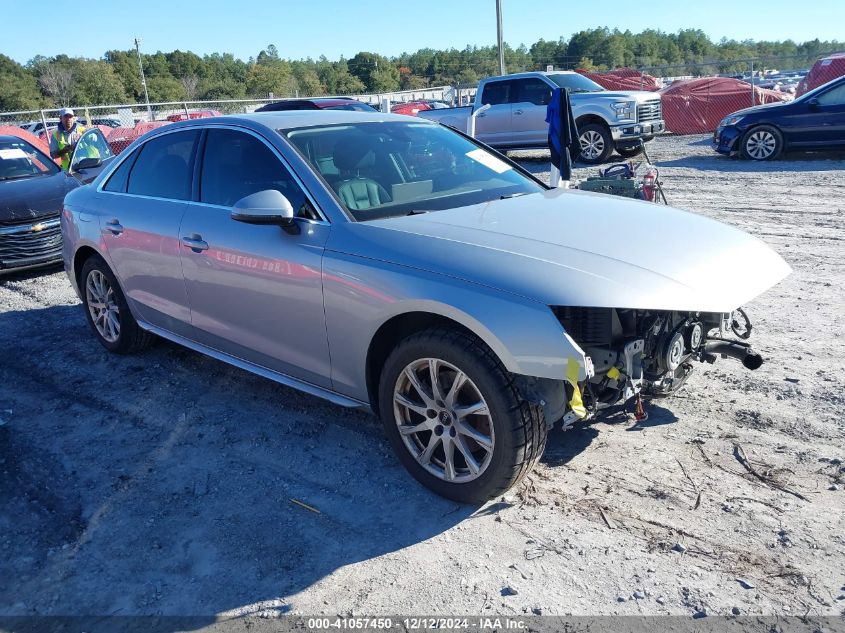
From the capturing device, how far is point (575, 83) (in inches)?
645

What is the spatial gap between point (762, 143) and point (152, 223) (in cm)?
1260

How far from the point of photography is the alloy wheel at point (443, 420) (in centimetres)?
320

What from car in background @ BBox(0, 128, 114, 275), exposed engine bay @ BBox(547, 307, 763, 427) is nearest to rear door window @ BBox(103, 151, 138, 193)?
car in background @ BBox(0, 128, 114, 275)

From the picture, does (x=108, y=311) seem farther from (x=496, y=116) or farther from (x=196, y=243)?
(x=496, y=116)

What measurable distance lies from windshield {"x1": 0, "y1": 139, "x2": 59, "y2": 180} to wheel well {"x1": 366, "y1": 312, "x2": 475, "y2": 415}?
787 cm

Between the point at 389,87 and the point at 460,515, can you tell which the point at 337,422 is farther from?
the point at 389,87

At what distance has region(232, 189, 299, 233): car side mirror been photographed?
358cm

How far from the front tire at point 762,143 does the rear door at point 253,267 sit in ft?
40.3

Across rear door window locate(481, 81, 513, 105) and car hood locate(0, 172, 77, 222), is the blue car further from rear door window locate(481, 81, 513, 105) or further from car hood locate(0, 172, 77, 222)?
car hood locate(0, 172, 77, 222)

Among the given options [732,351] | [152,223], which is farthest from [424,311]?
[152,223]

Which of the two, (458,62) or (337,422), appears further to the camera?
(458,62)

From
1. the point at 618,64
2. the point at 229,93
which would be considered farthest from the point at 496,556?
the point at 618,64

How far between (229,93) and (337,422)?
73446mm

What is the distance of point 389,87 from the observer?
3297 inches
